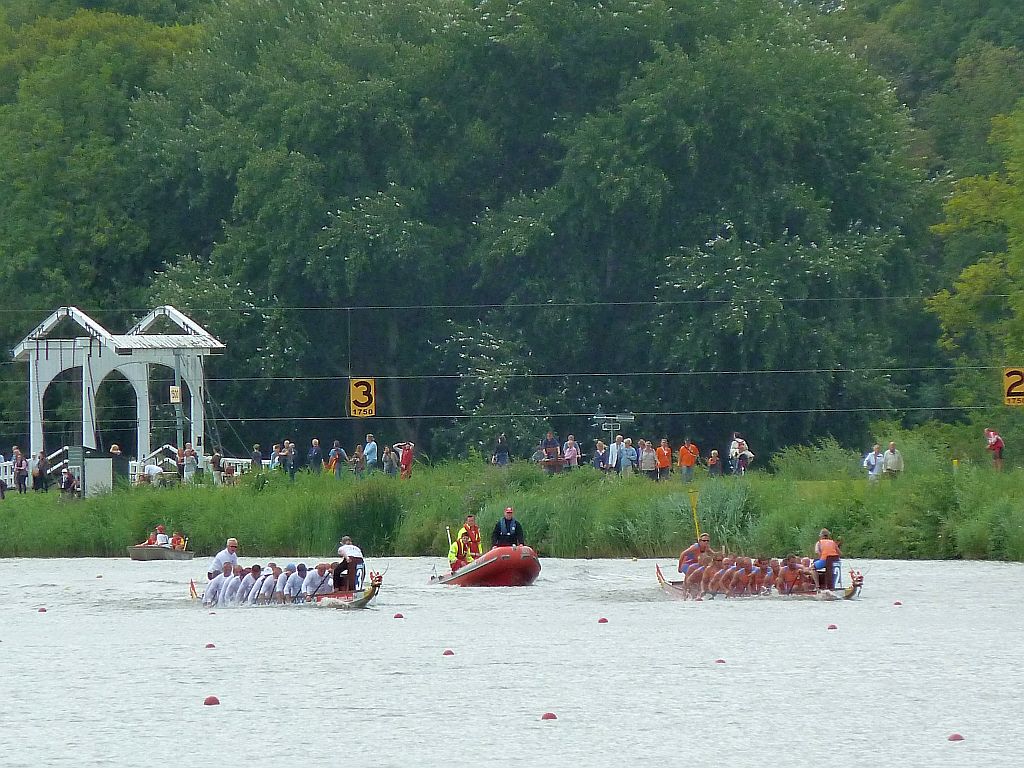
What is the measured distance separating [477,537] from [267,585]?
636cm

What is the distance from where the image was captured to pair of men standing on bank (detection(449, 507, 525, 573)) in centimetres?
4497

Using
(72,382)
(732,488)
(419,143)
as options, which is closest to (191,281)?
(72,382)

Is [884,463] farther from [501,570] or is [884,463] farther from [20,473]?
[20,473]

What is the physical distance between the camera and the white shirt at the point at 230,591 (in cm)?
4091

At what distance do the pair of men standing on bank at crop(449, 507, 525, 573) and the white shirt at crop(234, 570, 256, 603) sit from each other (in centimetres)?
549

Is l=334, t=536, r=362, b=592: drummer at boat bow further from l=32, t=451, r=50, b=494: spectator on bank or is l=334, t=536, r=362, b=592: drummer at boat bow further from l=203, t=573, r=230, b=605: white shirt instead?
l=32, t=451, r=50, b=494: spectator on bank

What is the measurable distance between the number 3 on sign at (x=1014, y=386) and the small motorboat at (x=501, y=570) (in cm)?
2068

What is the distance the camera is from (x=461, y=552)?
44.9 meters

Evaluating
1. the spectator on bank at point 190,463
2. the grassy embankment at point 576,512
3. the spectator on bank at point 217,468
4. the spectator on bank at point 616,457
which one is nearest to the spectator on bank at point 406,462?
the grassy embankment at point 576,512

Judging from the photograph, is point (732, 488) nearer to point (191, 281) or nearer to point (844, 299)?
point (844, 299)

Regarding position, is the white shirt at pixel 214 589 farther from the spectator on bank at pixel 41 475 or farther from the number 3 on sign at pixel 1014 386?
the number 3 on sign at pixel 1014 386

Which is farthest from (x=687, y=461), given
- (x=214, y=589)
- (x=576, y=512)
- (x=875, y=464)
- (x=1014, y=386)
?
(x=214, y=589)

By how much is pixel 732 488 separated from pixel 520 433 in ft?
65.0

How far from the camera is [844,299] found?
68500 mm
